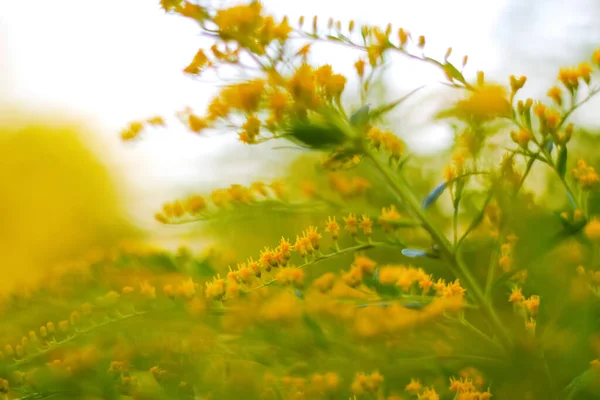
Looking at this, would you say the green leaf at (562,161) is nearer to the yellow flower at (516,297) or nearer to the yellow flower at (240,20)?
the yellow flower at (516,297)

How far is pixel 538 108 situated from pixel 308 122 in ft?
0.55

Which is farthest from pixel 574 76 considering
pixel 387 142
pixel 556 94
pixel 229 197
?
pixel 229 197

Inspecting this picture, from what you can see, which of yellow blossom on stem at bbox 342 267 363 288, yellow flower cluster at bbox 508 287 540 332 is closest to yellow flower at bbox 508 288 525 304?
yellow flower cluster at bbox 508 287 540 332

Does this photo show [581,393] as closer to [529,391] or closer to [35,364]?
[529,391]

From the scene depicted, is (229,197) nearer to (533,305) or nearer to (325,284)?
(325,284)

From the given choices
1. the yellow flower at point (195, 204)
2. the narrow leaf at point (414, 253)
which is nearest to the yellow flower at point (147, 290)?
the yellow flower at point (195, 204)

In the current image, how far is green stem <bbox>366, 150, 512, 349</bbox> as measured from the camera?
34cm

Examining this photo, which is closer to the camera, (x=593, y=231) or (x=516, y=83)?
(x=593, y=231)

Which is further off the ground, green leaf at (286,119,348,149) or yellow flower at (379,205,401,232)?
green leaf at (286,119,348,149)

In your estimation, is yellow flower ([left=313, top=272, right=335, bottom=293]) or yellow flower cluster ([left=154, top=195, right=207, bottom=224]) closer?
yellow flower ([left=313, top=272, right=335, bottom=293])

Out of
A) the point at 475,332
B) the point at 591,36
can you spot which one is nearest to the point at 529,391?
the point at 475,332

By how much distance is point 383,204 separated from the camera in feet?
1.73

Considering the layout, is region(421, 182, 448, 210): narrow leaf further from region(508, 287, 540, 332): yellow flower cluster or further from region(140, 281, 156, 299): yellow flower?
region(140, 281, 156, 299): yellow flower

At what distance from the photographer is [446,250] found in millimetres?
352
